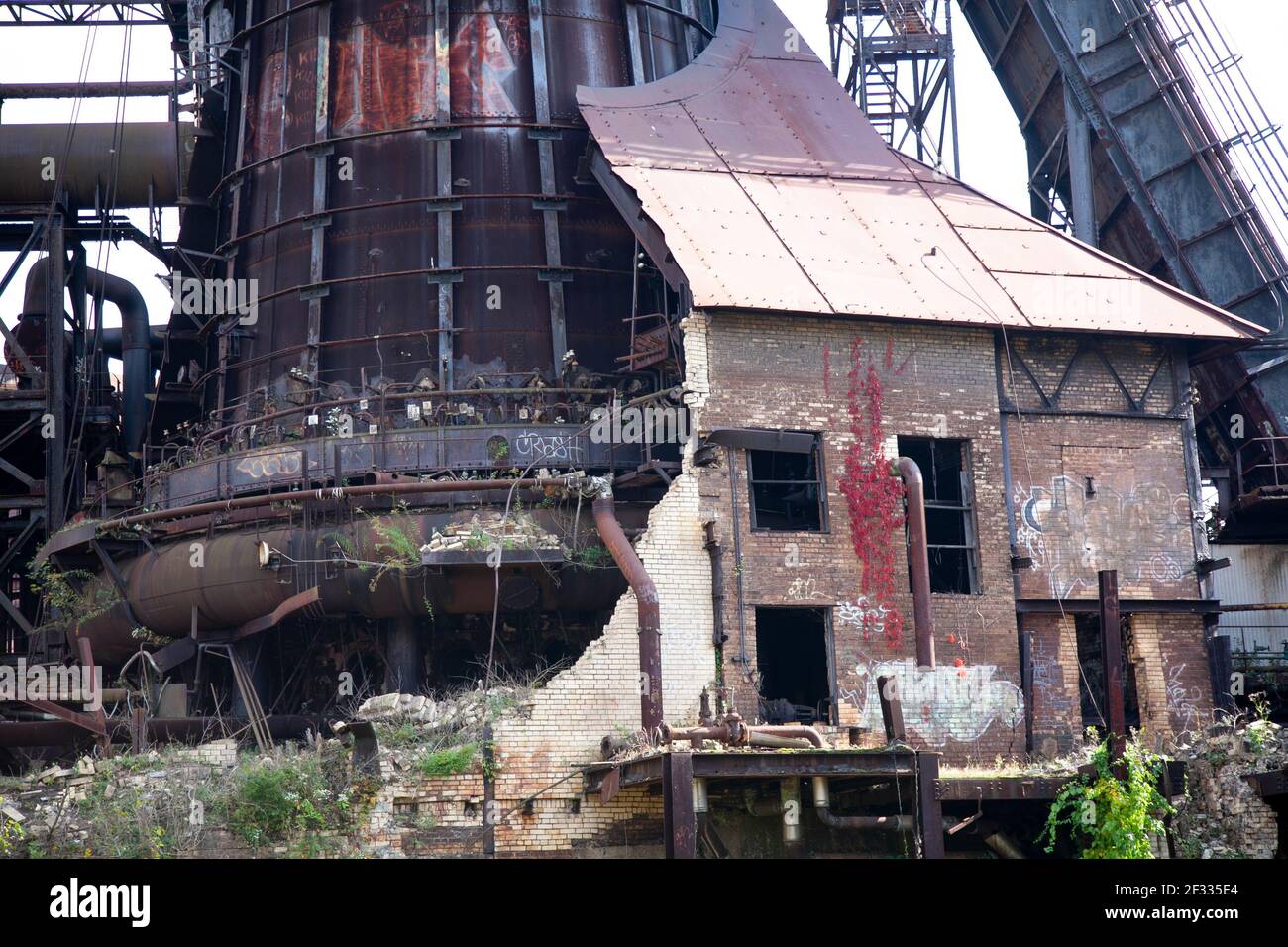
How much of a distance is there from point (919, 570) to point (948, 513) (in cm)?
304

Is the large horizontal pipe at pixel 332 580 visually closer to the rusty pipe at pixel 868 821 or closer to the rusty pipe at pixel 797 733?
the rusty pipe at pixel 797 733

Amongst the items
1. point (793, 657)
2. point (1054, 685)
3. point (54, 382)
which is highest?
point (54, 382)

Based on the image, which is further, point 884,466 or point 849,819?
point 884,466

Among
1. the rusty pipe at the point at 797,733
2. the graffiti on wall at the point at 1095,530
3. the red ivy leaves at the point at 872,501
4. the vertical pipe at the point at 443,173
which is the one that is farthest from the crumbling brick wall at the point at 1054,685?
the vertical pipe at the point at 443,173

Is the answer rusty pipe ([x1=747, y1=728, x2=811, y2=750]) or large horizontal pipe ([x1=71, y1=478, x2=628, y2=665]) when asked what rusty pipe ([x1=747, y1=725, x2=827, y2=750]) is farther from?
large horizontal pipe ([x1=71, y1=478, x2=628, y2=665])

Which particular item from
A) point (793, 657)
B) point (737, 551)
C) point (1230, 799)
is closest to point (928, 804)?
point (1230, 799)

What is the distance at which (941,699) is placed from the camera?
22016 millimetres

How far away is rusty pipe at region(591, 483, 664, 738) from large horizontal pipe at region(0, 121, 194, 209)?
14690 millimetres

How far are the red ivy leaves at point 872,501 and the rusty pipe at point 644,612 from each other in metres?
2.95

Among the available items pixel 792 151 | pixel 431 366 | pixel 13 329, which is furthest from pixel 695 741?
pixel 13 329

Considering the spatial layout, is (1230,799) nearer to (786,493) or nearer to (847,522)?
(847,522)

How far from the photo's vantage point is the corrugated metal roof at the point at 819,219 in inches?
916

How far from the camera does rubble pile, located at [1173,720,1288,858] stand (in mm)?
20094
